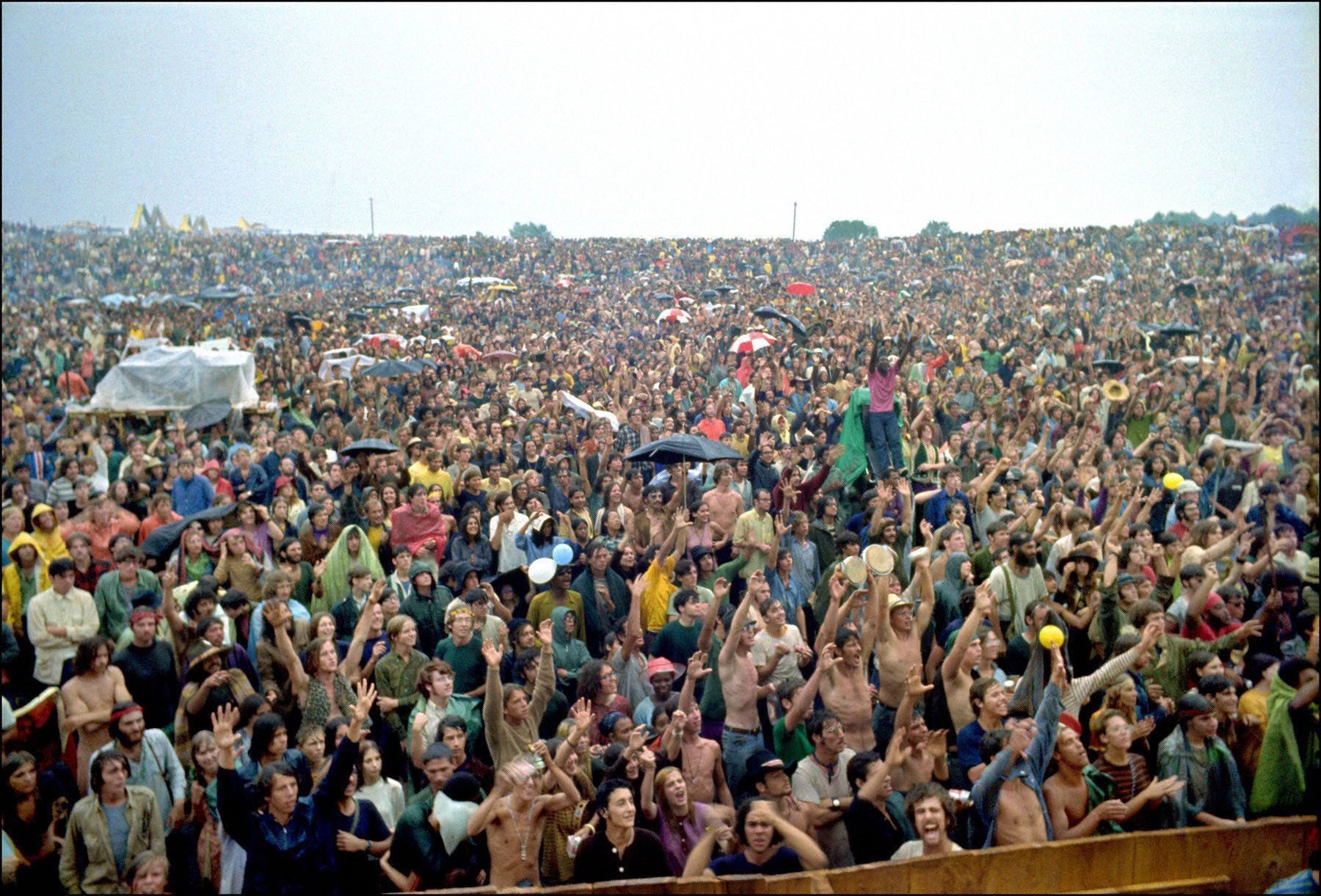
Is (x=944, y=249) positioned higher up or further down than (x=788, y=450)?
higher up

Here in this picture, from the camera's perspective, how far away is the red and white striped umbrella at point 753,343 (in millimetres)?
11242

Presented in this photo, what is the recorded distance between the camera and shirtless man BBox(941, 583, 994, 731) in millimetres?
4797

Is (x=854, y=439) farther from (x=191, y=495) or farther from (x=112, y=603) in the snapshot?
(x=112, y=603)

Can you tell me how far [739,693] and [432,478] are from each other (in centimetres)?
379

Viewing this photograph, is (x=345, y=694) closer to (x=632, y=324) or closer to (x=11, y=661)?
(x=11, y=661)

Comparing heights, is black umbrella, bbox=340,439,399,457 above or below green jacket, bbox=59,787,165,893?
above

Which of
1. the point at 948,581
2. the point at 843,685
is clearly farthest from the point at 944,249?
the point at 843,685

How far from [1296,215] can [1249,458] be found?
2387mm

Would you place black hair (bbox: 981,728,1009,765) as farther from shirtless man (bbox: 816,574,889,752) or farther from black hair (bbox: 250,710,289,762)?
black hair (bbox: 250,710,289,762)

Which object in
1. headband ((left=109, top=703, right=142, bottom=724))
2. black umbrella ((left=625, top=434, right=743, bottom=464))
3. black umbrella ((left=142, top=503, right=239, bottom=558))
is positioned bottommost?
A: headband ((left=109, top=703, right=142, bottom=724))

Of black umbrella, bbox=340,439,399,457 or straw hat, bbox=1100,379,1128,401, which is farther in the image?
straw hat, bbox=1100,379,1128,401

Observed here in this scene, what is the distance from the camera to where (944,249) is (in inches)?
496

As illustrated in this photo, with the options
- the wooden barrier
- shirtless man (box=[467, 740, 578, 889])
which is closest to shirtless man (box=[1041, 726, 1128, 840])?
the wooden barrier

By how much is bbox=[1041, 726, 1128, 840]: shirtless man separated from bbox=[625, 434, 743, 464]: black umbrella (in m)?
3.32
